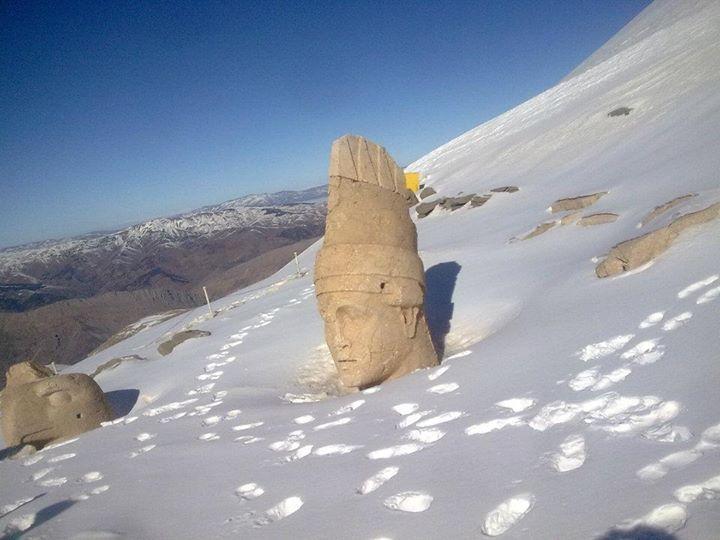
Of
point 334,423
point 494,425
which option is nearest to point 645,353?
point 494,425

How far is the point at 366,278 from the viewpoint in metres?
5.57

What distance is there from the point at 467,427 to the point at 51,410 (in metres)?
6.14

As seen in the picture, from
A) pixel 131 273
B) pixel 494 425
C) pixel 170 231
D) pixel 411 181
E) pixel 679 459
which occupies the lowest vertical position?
pixel 494 425

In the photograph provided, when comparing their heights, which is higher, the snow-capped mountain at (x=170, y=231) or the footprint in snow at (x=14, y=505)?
the snow-capped mountain at (x=170, y=231)

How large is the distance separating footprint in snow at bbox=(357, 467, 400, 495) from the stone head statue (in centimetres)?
252

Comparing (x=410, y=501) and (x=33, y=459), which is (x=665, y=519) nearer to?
(x=410, y=501)

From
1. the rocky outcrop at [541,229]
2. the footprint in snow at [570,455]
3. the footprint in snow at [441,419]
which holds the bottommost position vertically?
the footprint in snow at [441,419]

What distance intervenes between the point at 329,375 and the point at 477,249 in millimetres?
6028

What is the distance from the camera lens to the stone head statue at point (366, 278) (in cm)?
557

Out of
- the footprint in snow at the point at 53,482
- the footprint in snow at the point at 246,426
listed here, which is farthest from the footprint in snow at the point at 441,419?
the footprint in snow at the point at 53,482

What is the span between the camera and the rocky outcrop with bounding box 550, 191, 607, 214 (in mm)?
11195

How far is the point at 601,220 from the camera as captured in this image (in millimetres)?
9367

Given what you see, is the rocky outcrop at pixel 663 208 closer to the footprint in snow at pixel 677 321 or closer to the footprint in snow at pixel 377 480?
the footprint in snow at pixel 677 321

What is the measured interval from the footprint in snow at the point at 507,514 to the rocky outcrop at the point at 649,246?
15.2 ft
